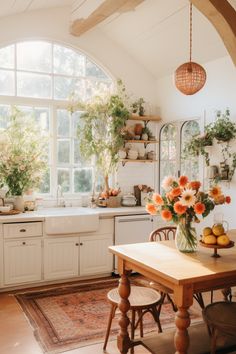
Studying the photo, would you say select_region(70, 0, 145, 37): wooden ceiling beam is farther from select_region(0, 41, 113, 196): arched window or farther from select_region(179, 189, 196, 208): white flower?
select_region(179, 189, 196, 208): white flower

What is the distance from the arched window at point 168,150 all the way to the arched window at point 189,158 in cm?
16

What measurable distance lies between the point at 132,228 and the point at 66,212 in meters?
0.91

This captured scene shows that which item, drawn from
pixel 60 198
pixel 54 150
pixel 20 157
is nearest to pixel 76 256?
pixel 60 198

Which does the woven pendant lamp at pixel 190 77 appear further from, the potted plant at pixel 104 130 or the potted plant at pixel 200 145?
the potted plant at pixel 104 130

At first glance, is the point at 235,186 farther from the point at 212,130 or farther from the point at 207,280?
the point at 207,280

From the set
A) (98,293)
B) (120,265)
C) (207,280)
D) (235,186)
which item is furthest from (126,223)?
(207,280)

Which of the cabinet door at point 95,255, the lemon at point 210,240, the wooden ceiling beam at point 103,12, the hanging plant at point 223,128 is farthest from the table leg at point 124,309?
the wooden ceiling beam at point 103,12

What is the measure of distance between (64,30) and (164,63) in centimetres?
149

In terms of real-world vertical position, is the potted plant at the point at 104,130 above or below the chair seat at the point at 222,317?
above

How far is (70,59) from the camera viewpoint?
5.39 metres

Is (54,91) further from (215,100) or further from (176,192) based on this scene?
(176,192)

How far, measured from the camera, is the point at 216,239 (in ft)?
8.55

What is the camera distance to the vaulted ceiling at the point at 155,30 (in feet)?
14.3

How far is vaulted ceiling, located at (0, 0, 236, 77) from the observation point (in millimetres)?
4367
